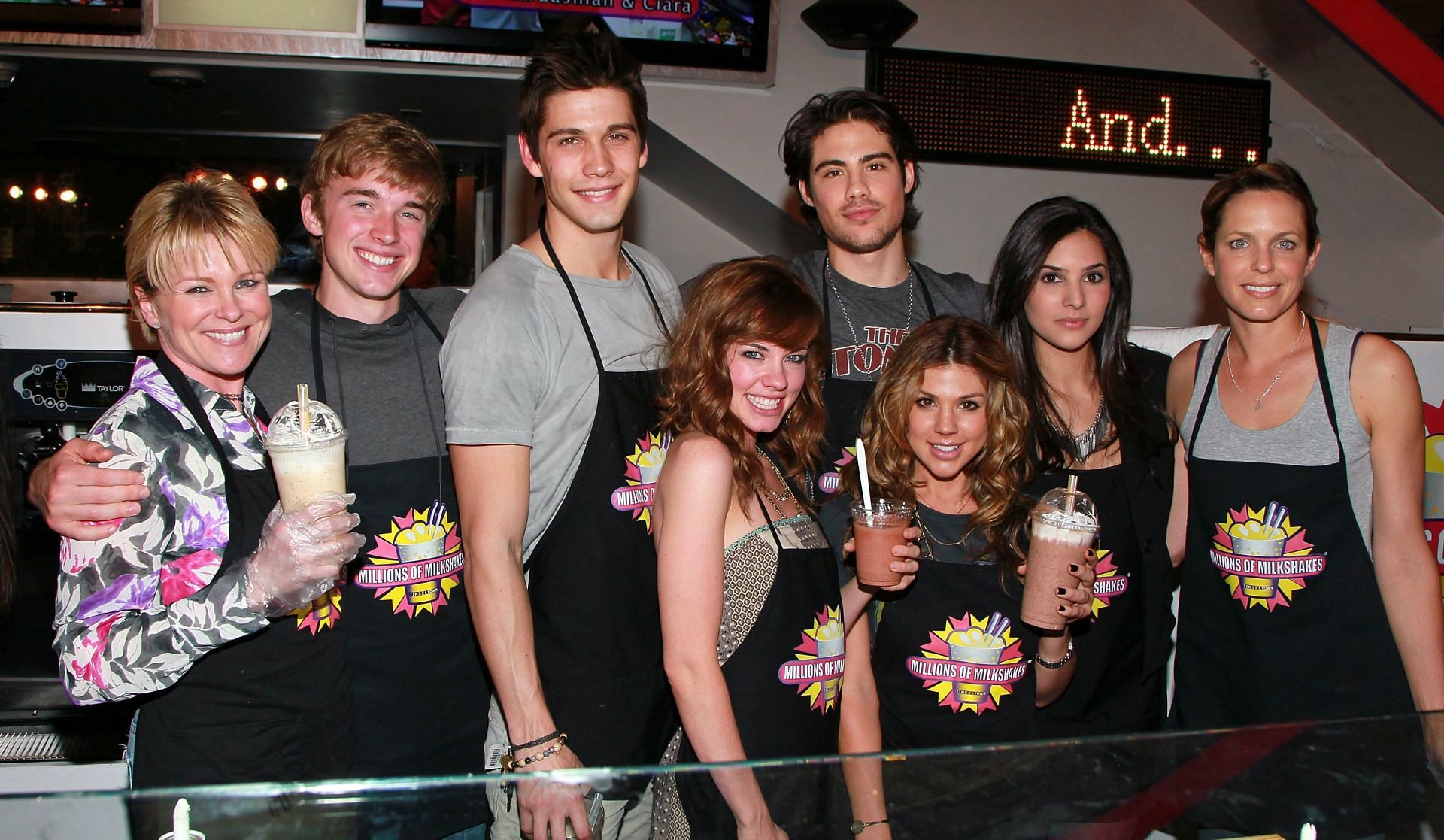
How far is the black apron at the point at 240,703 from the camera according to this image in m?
1.56

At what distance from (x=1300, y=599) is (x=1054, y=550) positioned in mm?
598

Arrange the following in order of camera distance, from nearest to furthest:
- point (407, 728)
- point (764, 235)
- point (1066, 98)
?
point (407, 728) → point (1066, 98) → point (764, 235)

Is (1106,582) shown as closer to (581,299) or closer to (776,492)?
(776,492)

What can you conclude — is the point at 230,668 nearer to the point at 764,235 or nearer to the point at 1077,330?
the point at 1077,330

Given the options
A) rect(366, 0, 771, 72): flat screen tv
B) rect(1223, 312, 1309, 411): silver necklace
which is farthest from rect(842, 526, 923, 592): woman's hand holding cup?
rect(366, 0, 771, 72): flat screen tv

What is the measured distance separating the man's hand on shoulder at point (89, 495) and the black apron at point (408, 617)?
465 mm

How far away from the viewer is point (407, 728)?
6.22ft

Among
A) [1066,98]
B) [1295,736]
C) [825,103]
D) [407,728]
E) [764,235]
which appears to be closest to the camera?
[1295,736]

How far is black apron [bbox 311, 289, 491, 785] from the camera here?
6.13ft

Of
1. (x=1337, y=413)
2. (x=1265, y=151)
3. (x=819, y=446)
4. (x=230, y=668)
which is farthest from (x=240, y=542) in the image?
(x=1265, y=151)

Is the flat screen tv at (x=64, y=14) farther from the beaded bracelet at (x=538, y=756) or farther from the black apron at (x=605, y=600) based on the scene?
the beaded bracelet at (x=538, y=756)

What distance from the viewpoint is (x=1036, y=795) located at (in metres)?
1.24

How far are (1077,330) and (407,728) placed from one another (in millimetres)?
1568

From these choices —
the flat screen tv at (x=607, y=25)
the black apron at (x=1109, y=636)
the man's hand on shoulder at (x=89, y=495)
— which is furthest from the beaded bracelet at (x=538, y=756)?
the flat screen tv at (x=607, y=25)
